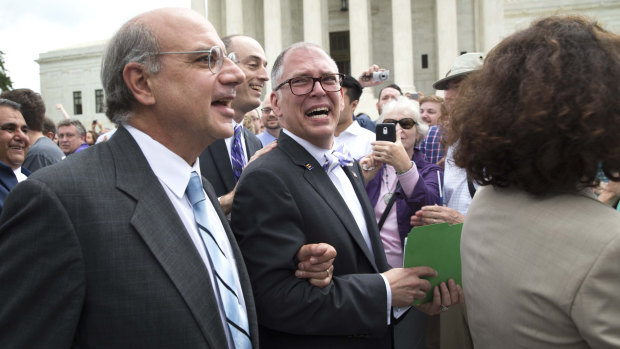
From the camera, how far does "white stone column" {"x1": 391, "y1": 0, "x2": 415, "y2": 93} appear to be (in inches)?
1102

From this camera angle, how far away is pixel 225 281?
1.93 meters

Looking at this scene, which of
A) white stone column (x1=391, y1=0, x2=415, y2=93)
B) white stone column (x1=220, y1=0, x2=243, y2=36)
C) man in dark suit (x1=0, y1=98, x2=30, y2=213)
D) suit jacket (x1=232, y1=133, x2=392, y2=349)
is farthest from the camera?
white stone column (x1=220, y1=0, x2=243, y2=36)

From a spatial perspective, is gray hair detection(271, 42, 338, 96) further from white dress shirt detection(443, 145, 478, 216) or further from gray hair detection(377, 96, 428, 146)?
gray hair detection(377, 96, 428, 146)

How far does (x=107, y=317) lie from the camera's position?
157 centimetres

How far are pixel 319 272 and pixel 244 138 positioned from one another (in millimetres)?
2319

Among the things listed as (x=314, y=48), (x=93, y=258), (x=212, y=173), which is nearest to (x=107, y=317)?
(x=93, y=258)

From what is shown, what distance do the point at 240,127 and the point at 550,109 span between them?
9.62 feet

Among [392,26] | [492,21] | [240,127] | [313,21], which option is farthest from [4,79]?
[240,127]

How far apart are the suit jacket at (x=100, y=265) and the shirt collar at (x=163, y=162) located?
0.09 meters

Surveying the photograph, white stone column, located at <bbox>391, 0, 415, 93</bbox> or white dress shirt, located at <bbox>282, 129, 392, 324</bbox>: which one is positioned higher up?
white stone column, located at <bbox>391, 0, 415, 93</bbox>

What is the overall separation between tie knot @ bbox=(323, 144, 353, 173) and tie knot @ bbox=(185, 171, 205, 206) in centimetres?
91

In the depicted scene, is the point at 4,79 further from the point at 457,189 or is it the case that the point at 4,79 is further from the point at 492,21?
the point at 457,189

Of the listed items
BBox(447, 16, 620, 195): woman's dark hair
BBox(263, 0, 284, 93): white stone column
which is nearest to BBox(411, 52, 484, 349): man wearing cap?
BBox(447, 16, 620, 195): woman's dark hair

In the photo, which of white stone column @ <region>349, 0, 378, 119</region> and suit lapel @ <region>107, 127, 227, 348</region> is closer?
suit lapel @ <region>107, 127, 227, 348</region>
